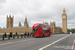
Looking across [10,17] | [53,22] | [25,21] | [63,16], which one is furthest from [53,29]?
[10,17]

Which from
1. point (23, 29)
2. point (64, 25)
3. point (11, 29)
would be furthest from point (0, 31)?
point (64, 25)

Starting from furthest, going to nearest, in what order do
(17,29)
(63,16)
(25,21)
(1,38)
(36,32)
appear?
(63,16)
(17,29)
(25,21)
(36,32)
(1,38)

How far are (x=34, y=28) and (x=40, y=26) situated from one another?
1.61 meters

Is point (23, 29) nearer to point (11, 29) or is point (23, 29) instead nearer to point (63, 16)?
point (11, 29)

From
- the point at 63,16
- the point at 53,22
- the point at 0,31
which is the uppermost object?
the point at 63,16

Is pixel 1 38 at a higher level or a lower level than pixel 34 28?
lower

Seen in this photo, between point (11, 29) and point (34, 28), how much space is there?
6676 centimetres

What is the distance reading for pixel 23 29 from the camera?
81062mm

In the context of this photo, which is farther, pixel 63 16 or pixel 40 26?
pixel 63 16

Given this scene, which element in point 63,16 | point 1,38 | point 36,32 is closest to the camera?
point 1,38

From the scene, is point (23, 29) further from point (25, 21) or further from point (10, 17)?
point (10, 17)

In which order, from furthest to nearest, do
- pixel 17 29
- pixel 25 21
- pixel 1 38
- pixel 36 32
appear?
pixel 17 29 → pixel 25 21 → pixel 36 32 → pixel 1 38

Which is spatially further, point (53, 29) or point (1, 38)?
point (53, 29)

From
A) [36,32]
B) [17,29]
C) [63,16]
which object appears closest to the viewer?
[36,32]
